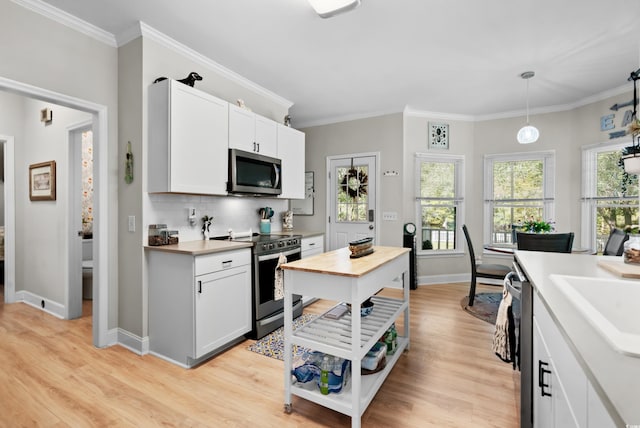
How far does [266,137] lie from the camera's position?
3.57 meters

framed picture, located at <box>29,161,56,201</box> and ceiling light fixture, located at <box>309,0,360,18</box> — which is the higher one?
ceiling light fixture, located at <box>309,0,360,18</box>

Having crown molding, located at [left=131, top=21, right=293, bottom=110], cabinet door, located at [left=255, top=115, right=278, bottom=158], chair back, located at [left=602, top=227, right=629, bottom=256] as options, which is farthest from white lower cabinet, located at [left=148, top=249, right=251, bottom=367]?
chair back, located at [left=602, top=227, right=629, bottom=256]

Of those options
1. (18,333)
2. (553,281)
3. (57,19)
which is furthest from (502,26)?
(18,333)

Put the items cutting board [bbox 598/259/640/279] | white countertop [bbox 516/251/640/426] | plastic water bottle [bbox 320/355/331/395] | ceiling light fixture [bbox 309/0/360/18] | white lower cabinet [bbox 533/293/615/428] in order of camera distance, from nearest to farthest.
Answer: white countertop [bbox 516/251/640/426]
white lower cabinet [bbox 533/293/615/428]
cutting board [bbox 598/259/640/279]
plastic water bottle [bbox 320/355/331/395]
ceiling light fixture [bbox 309/0/360/18]

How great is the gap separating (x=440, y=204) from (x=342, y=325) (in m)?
3.63

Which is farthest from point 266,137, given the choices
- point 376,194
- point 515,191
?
point 515,191

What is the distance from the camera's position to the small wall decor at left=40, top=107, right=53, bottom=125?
342 cm

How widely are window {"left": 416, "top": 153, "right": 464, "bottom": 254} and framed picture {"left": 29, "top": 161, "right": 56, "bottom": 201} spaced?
15.9 feet

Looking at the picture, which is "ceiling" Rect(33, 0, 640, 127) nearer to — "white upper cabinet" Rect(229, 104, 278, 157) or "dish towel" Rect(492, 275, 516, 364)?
"white upper cabinet" Rect(229, 104, 278, 157)

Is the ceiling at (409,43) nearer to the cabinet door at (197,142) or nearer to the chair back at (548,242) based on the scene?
the cabinet door at (197,142)

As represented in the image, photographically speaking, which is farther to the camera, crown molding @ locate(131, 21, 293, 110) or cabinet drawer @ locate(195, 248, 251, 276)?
crown molding @ locate(131, 21, 293, 110)

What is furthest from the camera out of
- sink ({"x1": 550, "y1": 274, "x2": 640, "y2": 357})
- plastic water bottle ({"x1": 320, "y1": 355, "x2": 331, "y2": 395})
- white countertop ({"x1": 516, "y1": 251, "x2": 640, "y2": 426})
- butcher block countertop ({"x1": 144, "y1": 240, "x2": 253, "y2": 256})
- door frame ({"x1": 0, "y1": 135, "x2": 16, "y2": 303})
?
door frame ({"x1": 0, "y1": 135, "x2": 16, "y2": 303})

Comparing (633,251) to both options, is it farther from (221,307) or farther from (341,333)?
(221,307)

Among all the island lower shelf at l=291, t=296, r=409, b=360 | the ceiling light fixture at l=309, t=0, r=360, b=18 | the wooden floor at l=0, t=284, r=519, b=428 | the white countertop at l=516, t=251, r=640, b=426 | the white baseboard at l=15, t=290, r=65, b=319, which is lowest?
the wooden floor at l=0, t=284, r=519, b=428
